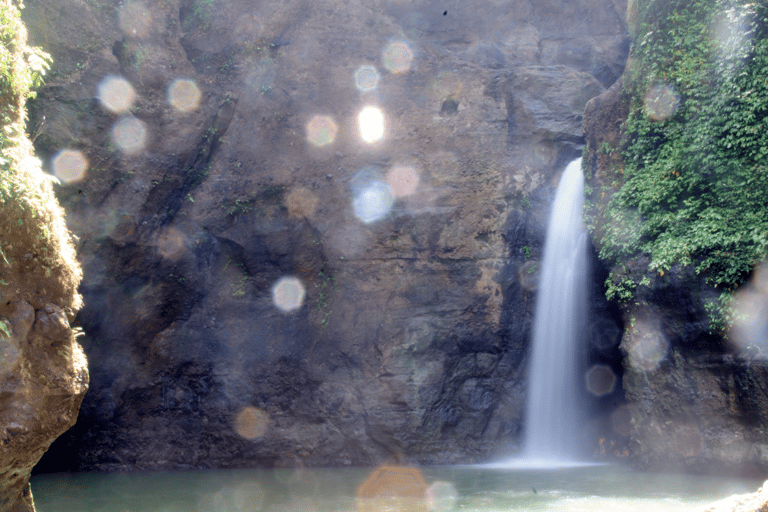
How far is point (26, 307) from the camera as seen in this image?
19.3 feet

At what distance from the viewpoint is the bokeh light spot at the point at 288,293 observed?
1415 centimetres

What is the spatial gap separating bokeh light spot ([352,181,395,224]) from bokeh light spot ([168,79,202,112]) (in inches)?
217

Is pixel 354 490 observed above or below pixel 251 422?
below

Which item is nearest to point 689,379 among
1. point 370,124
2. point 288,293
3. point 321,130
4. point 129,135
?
point 288,293

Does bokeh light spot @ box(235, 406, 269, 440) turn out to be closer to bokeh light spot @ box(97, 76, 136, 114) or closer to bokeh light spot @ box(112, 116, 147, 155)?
bokeh light spot @ box(112, 116, 147, 155)

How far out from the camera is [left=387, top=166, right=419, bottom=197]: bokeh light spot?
571 inches

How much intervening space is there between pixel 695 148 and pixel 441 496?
8563 mm

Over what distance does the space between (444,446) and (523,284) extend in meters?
4.71

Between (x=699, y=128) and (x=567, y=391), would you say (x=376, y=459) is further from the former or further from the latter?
(x=699, y=128)

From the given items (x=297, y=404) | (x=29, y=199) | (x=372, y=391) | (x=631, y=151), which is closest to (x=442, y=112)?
(x=631, y=151)

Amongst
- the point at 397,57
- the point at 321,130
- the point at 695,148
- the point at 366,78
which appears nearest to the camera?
the point at 695,148

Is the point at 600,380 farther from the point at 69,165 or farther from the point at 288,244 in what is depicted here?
the point at 69,165

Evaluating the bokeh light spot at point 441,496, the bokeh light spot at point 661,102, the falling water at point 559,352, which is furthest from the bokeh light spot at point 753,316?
the bokeh light spot at point 441,496

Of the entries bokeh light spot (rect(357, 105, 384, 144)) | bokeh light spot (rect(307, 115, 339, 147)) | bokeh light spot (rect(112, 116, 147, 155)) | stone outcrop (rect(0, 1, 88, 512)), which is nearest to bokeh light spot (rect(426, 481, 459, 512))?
stone outcrop (rect(0, 1, 88, 512))
